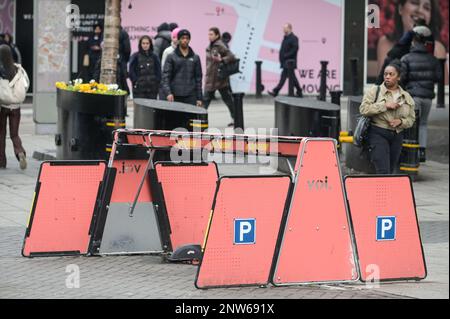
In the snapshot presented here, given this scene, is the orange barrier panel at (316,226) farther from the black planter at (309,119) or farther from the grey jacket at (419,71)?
the grey jacket at (419,71)

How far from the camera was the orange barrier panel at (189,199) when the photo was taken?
10062mm

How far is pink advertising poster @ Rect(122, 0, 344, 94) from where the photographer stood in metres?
27.1

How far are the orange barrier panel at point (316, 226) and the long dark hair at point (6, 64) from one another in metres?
7.75

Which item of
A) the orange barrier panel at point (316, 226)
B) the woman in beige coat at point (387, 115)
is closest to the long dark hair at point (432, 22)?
the woman in beige coat at point (387, 115)

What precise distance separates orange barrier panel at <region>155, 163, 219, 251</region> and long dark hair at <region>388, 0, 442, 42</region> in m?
19.8

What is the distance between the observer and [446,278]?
913cm

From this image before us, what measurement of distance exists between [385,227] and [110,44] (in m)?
8.75

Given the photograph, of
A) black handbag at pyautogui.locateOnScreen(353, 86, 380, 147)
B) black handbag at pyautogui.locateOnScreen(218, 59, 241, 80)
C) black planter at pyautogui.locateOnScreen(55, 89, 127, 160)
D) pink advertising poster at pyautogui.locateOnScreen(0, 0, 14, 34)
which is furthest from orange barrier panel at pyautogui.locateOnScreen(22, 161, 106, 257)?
pink advertising poster at pyautogui.locateOnScreen(0, 0, 14, 34)

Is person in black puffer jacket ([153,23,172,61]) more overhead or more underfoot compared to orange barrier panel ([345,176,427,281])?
more overhead

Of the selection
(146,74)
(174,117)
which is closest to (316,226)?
(174,117)

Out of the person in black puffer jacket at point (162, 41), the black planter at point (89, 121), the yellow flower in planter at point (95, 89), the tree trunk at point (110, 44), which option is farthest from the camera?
the person in black puffer jacket at point (162, 41)

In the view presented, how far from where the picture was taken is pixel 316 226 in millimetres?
8828

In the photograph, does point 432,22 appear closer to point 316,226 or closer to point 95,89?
point 95,89

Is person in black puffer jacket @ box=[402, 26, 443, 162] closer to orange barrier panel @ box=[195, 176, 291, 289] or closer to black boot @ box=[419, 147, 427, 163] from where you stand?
black boot @ box=[419, 147, 427, 163]
